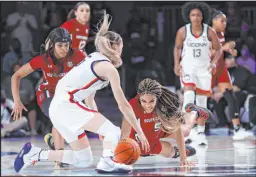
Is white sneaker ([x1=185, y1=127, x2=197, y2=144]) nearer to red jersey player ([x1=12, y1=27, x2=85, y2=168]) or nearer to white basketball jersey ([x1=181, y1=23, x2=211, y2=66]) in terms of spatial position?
white basketball jersey ([x1=181, y1=23, x2=211, y2=66])

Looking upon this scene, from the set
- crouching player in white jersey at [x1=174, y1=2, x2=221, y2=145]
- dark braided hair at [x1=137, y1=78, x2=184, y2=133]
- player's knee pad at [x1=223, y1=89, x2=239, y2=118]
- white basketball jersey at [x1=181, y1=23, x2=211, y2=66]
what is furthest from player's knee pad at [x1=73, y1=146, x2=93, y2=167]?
player's knee pad at [x1=223, y1=89, x2=239, y2=118]

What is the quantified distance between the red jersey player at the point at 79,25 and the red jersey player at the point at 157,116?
2975 millimetres

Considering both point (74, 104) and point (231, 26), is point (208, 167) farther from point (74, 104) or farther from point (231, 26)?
point (231, 26)

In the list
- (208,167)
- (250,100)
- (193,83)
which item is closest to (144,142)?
(208,167)

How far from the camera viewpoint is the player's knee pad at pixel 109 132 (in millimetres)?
8320

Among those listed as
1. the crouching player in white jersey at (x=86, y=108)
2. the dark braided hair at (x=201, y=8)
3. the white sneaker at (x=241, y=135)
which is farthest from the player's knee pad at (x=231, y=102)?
the crouching player in white jersey at (x=86, y=108)

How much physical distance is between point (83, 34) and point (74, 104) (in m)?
3.84

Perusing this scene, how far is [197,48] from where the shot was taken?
12227 millimetres

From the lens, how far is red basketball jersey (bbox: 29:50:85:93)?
30.9 feet

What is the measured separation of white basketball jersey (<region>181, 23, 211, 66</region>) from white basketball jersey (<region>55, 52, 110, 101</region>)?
12.9 ft

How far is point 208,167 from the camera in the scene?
30.1 ft

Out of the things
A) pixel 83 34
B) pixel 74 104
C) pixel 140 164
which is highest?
pixel 83 34

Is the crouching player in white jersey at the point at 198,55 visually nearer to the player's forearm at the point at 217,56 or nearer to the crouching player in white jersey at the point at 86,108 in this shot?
the player's forearm at the point at 217,56

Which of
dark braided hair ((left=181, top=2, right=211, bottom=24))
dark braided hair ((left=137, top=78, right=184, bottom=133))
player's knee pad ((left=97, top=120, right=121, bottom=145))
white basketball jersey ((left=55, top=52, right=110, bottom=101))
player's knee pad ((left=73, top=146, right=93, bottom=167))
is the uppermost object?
dark braided hair ((left=181, top=2, right=211, bottom=24))
